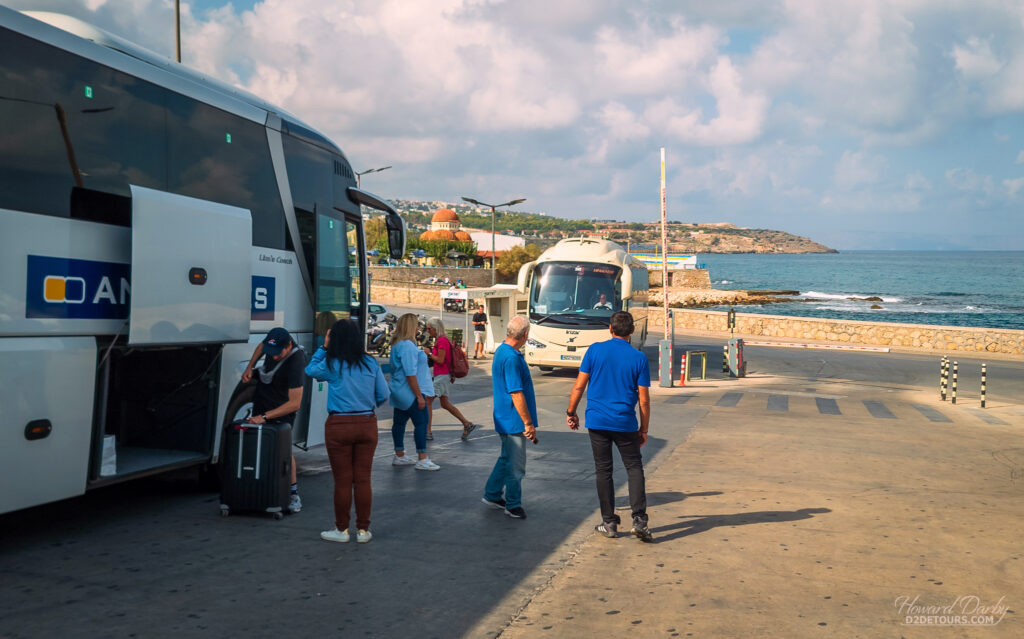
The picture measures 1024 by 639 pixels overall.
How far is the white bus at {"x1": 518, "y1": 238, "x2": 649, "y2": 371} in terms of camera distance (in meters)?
20.6

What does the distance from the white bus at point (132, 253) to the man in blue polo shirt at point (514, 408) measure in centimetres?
239

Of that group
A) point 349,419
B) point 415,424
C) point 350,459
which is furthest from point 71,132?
point 415,424

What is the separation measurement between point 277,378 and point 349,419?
108 centimetres

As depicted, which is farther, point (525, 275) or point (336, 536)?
point (525, 275)

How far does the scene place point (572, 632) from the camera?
469cm

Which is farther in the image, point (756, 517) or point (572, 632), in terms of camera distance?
point (756, 517)

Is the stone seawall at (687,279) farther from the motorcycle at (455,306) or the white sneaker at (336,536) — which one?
the white sneaker at (336,536)

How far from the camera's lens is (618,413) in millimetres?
6590

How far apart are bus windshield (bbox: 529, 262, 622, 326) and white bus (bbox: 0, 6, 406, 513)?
12.1m

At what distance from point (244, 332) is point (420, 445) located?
2.64 metres

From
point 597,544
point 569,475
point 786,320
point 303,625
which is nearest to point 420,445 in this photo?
point 569,475

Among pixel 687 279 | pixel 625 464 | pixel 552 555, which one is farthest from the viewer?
pixel 687 279

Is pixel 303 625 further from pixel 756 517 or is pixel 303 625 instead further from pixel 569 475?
pixel 569 475

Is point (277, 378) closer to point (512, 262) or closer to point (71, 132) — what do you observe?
point (71, 132)
